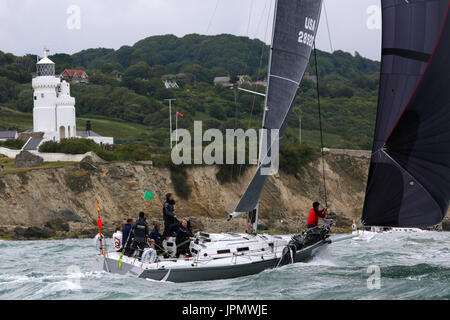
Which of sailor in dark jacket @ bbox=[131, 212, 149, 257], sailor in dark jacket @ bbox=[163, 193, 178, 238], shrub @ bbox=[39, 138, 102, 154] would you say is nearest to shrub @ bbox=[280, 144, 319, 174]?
shrub @ bbox=[39, 138, 102, 154]

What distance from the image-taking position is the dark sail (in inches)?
692

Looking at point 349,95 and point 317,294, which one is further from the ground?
point 349,95

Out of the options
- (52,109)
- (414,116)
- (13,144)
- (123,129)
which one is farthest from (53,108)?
(414,116)

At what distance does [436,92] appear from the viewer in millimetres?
17594

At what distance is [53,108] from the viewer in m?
64.1

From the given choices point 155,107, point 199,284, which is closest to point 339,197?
point 155,107

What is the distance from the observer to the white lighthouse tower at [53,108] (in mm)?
63688

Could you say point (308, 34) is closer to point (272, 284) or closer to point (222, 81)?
point (272, 284)

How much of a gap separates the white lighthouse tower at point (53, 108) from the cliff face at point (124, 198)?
479 inches

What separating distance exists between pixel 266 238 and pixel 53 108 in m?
46.6

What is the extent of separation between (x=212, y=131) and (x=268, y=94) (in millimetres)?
55906

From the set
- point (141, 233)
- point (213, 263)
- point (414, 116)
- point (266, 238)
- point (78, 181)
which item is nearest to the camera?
point (414, 116)

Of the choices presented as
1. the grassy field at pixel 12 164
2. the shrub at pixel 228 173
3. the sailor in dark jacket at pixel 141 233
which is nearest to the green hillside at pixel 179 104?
the shrub at pixel 228 173

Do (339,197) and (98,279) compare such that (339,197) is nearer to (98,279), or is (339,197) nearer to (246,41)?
(98,279)
